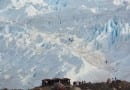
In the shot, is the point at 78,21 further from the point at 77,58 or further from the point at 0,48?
the point at 0,48

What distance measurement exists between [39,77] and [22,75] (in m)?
3.45

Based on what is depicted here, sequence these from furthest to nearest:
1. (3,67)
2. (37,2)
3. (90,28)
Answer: (37,2)
(3,67)
(90,28)

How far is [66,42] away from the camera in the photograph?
319 feet

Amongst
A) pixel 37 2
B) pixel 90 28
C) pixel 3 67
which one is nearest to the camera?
pixel 90 28

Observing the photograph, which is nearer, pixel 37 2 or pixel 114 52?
pixel 114 52

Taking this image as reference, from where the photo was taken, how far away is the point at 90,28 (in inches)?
3593

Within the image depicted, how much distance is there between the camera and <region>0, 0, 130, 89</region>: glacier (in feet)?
298

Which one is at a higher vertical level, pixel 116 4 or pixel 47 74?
pixel 116 4

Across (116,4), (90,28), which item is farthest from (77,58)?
(116,4)

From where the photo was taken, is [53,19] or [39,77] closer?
[39,77]

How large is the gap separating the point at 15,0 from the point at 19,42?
37.6 ft

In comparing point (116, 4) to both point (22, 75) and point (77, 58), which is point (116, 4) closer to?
point (77, 58)

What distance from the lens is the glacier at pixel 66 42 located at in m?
90.8

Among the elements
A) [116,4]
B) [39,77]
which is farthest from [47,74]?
[116,4]
